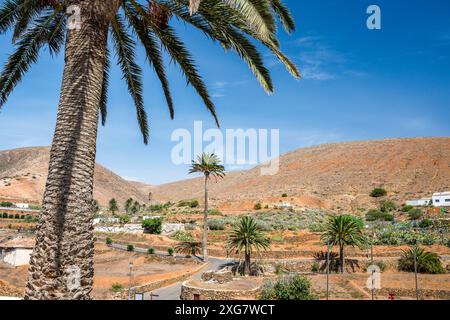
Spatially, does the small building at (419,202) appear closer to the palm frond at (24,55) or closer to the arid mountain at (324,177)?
the arid mountain at (324,177)

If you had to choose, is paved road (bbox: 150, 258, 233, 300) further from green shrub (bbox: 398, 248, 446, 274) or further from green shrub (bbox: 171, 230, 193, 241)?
green shrub (bbox: 398, 248, 446, 274)

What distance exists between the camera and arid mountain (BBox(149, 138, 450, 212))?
79.9 m

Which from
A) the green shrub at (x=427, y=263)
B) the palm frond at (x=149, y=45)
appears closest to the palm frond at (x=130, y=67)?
the palm frond at (x=149, y=45)

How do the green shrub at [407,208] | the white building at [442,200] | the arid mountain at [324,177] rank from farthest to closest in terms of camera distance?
1. the arid mountain at [324,177]
2. the green shrub at [407,208]
3. the white building at [442,200]

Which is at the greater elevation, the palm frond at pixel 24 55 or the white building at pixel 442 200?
the palm frond at pixel 24 55

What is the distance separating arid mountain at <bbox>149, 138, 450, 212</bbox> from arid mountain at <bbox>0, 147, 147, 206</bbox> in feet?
129

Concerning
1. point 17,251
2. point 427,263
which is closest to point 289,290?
point 427,263

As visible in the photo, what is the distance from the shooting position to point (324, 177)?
333 ft

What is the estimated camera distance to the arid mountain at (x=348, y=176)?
79.9 m

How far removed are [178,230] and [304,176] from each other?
6257cm

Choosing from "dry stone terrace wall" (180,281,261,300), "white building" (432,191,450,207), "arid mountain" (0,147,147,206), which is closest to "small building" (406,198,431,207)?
"white building" (432,191,450,207)

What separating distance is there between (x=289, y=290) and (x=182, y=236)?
30.0 meters

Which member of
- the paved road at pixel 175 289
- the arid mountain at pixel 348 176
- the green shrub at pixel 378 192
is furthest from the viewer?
the arid mountain at pixel 348 176

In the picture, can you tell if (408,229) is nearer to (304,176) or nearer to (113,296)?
(113,296)
